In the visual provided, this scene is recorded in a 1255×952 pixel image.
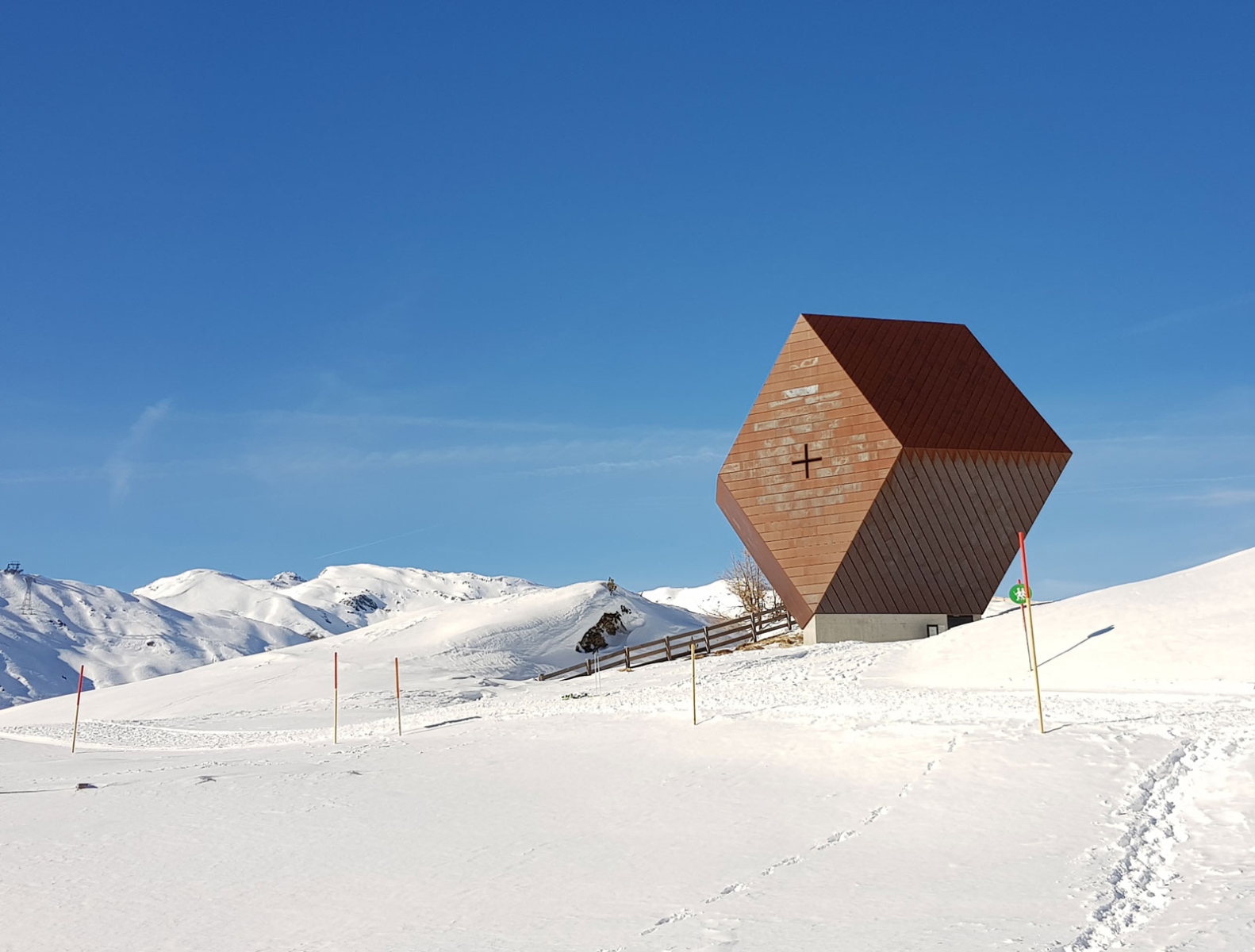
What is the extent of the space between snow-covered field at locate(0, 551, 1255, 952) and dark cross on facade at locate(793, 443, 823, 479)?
659 cm

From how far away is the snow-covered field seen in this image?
8.58m

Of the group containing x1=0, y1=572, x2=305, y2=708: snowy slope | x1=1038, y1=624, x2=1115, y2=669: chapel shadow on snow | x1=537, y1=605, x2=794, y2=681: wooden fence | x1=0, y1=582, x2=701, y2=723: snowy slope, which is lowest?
x1=1038, y1=624, x2=1115, y2=669: chapel shadow on snow

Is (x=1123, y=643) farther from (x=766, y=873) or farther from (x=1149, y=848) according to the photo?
(x=766, y=873)

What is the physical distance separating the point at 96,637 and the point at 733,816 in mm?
106642

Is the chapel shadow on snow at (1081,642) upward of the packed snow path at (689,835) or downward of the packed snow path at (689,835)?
upward

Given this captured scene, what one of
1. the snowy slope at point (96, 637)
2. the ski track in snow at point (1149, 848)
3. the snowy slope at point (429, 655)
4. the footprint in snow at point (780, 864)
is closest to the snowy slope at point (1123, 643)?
the ski track in snow at point (1149, 848)

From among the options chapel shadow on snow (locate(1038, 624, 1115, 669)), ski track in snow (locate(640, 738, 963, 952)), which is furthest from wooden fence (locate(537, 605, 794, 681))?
ski track in snow (locate(640, 738, 963, 952))

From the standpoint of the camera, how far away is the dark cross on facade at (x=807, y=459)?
30203 millimetres

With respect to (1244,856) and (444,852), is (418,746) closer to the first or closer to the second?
(444,852)

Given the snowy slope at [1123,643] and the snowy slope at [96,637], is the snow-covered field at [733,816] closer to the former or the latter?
the snowy slope at [1123,643]

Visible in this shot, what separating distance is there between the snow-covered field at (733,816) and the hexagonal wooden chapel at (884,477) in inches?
194

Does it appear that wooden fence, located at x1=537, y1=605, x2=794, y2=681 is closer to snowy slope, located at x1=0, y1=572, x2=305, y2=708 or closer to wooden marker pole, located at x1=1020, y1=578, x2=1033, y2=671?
wooden marker pole, located at x1=1020, y1=578, x2=1033, y2=671

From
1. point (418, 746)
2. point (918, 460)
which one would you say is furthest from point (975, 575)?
point (418, 746)

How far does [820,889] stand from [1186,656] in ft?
46.9
